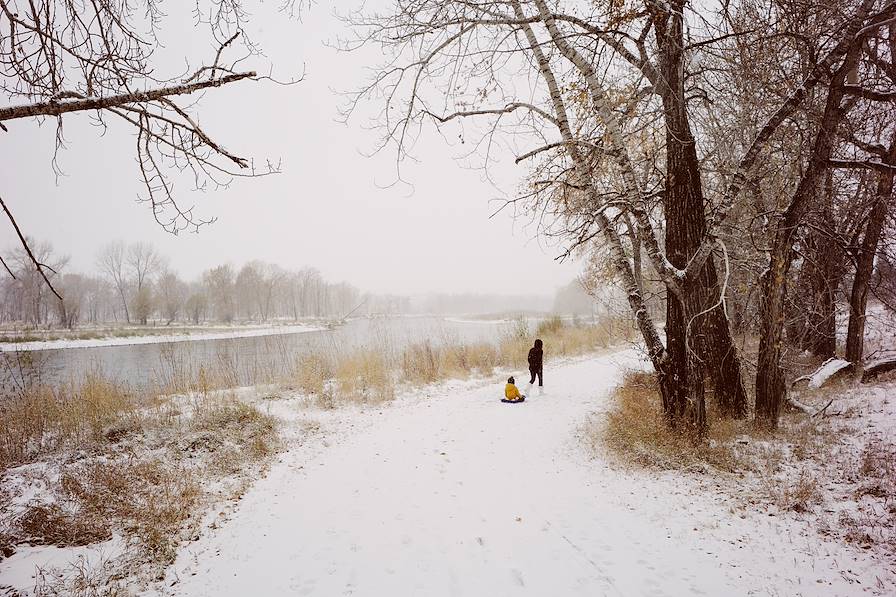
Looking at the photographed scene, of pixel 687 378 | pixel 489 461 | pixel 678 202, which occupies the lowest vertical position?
pixel 489 461

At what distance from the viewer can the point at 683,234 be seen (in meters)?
5.36

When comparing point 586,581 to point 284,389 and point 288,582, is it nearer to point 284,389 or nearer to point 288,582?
point 288,582

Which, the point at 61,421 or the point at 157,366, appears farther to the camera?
the point at 157,366

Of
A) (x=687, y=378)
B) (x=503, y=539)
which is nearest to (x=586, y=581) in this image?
(x=503, y=539)

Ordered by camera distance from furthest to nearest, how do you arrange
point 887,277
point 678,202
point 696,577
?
point 887,277 < point 678,202 < point 696,577

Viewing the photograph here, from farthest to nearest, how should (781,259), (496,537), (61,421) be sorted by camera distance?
(61,421)
(781,259)
(496,537)

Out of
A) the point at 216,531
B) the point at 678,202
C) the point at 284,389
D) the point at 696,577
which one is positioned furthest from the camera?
the point at 284,389

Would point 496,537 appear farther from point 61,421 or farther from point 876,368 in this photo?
point 876,368

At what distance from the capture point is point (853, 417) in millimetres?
5898

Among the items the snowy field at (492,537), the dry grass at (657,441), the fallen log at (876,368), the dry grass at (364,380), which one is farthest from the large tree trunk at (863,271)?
the dry grass at (364,380)

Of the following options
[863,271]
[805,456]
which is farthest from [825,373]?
[805,456]

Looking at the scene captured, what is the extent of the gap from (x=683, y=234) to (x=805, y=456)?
123 inches

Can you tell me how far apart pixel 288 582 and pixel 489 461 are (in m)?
3.14

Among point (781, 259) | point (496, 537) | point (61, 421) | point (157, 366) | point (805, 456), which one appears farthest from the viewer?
point (157, 366)
